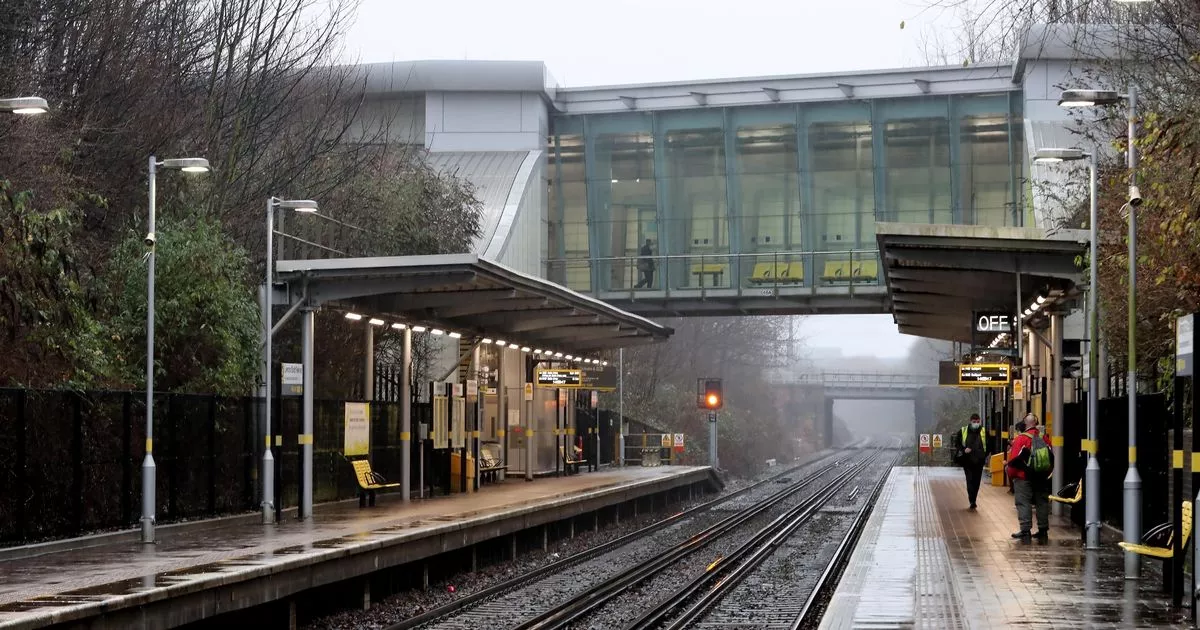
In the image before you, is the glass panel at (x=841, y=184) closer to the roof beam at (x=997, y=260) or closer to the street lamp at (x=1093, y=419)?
the roof beam at (x=997, y=260)

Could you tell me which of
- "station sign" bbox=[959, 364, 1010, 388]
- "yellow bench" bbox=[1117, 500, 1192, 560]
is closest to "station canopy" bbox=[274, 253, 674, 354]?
"station sign" bbox=[959, 364, 1010, 388]

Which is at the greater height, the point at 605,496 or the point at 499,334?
the point at 499,334

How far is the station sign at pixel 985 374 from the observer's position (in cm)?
2809

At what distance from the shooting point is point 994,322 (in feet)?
87.6

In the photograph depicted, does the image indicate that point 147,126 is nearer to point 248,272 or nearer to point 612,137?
point 248,272

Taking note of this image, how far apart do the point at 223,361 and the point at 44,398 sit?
6.15 meters

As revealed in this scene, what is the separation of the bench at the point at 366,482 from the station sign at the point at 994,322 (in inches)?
424

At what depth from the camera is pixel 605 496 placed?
29.8 meters

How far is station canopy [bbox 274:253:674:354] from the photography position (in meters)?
21.5

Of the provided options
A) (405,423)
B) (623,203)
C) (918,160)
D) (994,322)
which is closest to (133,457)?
(405,423)

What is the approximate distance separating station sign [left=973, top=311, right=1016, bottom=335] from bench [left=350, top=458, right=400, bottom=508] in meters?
10.8

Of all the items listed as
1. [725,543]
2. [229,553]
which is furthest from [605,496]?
[229,553]

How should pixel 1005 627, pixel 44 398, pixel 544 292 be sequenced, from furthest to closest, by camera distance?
1. pixel 544 292
2. pixel 44 398
3. pixel 1005 627

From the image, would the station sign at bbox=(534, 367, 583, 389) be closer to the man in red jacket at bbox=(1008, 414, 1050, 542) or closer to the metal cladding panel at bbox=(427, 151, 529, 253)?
the metal cladding panel at bbox=(427, 151, 529, 253)
